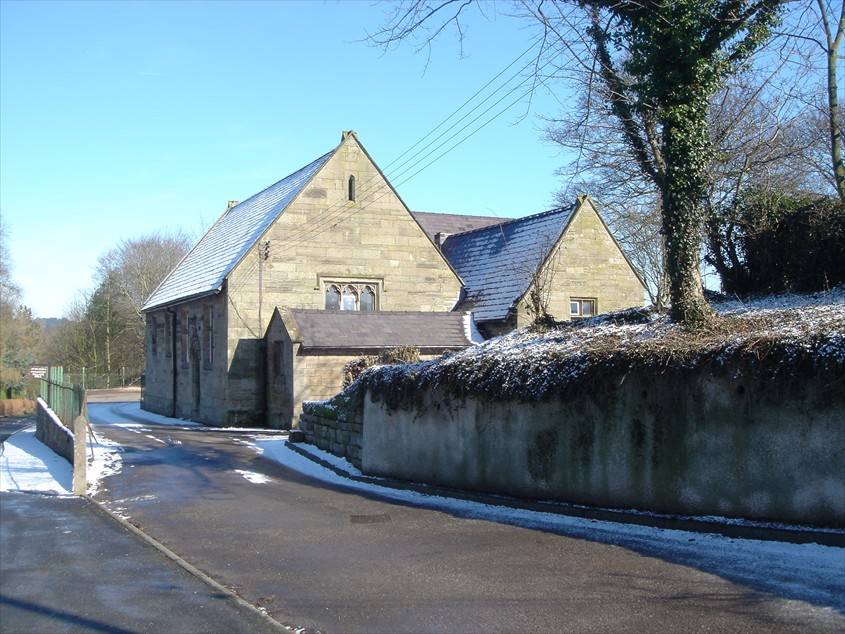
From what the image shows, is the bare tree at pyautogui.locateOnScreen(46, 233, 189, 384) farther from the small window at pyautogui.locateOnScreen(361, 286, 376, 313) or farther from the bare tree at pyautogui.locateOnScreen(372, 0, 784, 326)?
the bare tree at pyautogui.locateOnScreen(372, 0, 784, 326)

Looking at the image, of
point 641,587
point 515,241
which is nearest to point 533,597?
point 641,587

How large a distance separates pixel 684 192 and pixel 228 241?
24751mm

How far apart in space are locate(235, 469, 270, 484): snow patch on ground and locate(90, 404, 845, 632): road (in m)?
1.33

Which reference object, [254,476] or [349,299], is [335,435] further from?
[349,299]

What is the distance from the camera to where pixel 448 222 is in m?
43.5

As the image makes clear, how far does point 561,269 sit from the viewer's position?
1223 inches

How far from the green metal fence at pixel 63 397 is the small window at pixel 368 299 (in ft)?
36.8

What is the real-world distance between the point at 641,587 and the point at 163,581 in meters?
4.66

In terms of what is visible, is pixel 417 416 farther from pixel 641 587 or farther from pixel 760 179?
pixel 760 179

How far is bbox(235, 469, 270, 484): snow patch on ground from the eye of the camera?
49.6 ft

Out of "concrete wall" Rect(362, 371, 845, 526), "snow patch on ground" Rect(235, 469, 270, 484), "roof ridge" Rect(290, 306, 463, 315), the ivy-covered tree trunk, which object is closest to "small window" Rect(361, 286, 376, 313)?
"roof ridge" Rect(290, 306, 463, 315)

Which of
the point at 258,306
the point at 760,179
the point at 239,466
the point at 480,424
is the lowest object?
the point at 239,466

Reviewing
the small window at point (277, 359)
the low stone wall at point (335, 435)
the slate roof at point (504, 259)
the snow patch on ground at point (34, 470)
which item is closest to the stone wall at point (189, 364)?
the small window at point (277, 359)

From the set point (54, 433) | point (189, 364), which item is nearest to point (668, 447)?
point (54, 433)
